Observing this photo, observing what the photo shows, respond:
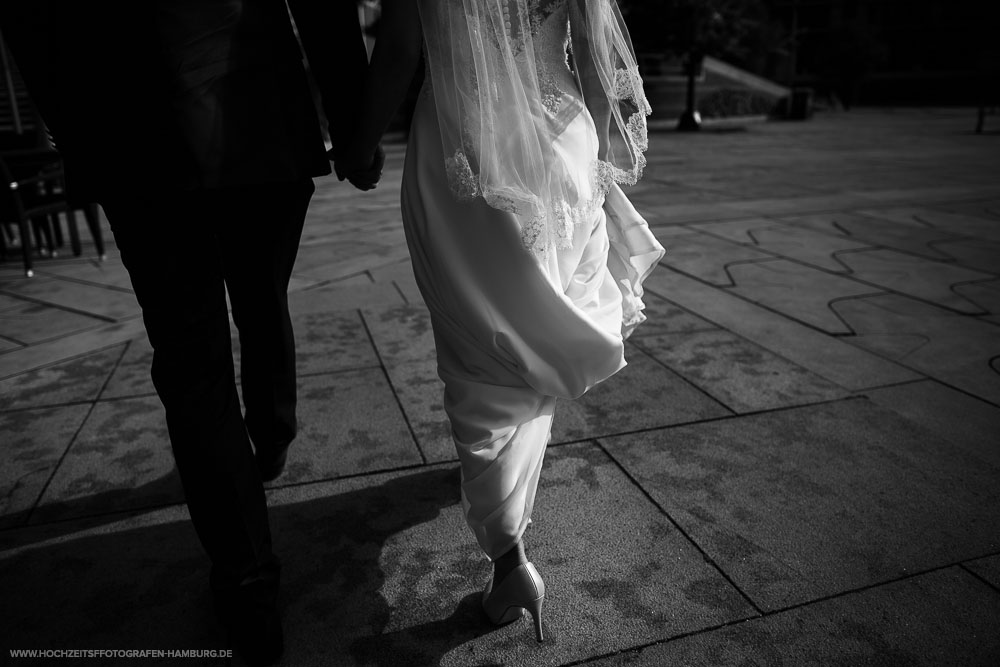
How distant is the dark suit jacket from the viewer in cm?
143

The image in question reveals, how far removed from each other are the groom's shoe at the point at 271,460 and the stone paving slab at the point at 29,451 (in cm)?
71

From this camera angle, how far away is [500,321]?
5.46 feet

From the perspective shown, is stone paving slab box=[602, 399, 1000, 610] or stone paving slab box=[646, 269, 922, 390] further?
stone paving slab box=[646, 269, 922, 390]

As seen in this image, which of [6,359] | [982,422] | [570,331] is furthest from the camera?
[6,359]

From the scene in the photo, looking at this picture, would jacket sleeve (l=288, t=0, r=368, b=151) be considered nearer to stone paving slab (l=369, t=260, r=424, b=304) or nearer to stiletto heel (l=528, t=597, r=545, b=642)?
stiletto heel (l=528, t=597, r=545, b=642)

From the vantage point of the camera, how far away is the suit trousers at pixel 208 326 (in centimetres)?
149

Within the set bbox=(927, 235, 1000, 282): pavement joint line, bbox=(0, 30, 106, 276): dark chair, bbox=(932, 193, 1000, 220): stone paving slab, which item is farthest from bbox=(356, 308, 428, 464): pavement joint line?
bbox=(932, 193, 1000, 220): stone paving slab

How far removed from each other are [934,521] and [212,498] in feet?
6.58

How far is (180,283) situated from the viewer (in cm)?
150

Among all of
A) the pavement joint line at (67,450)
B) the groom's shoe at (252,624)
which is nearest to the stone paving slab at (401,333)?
the pavement joint line at (67,450)

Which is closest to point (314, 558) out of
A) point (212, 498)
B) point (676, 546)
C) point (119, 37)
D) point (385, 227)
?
point (212, 498)

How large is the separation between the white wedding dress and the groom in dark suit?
0.34 meters

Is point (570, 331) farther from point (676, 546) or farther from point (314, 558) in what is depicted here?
point (314, 558)

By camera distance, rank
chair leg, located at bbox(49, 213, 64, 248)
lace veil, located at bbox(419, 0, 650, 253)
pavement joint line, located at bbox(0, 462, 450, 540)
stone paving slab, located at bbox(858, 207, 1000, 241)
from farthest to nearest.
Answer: chair leg, located at bbox(49, 213, 64, 248) → stone paving slab, located at bbox(858, 207, 1000, 241) → pavement joint line, located at bbox(0, 462, 450, 540) → lace veil, located at bbox(419, 0, 650, 253)
